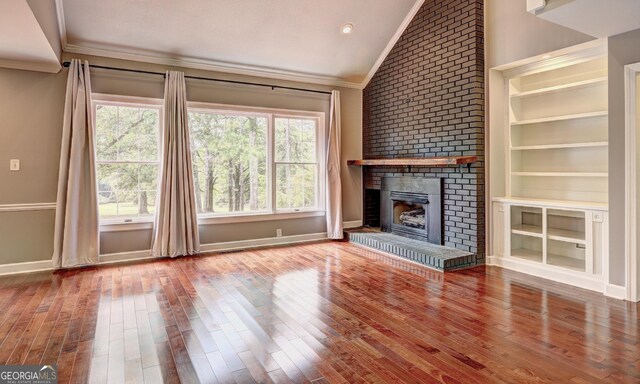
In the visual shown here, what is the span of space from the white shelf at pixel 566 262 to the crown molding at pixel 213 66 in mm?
3965

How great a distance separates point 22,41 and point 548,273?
570 cm

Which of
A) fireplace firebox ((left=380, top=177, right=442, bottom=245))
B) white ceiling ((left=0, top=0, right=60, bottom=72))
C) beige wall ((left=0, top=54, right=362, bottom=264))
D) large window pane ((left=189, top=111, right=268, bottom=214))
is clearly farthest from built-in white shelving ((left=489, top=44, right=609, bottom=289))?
white ceiling ((left=0, top=0, right=60, bottom=72))

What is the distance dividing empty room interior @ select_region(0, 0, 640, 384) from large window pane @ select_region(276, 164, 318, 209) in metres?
0.04

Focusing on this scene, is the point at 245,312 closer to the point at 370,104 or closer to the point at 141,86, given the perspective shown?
the point at 141,86

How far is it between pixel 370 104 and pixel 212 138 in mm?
2699

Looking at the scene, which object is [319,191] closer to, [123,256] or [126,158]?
[126,158]

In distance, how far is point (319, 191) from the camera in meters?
6.26

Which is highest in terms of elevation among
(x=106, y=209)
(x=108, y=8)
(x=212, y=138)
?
(x=108, y=8)

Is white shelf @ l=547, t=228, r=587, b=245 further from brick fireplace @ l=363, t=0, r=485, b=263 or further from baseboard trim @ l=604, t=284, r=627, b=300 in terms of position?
brick fireplace @ l=363, t=0, r=485, b=263

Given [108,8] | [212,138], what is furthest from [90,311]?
[108,8]

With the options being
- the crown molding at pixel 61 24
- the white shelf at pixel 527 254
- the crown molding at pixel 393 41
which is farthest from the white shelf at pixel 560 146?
the crown molding at pixel 61 24

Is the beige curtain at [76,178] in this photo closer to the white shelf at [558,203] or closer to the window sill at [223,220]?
the window sill at [223,220]

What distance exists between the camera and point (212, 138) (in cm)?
540

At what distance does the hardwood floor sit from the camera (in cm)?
218
